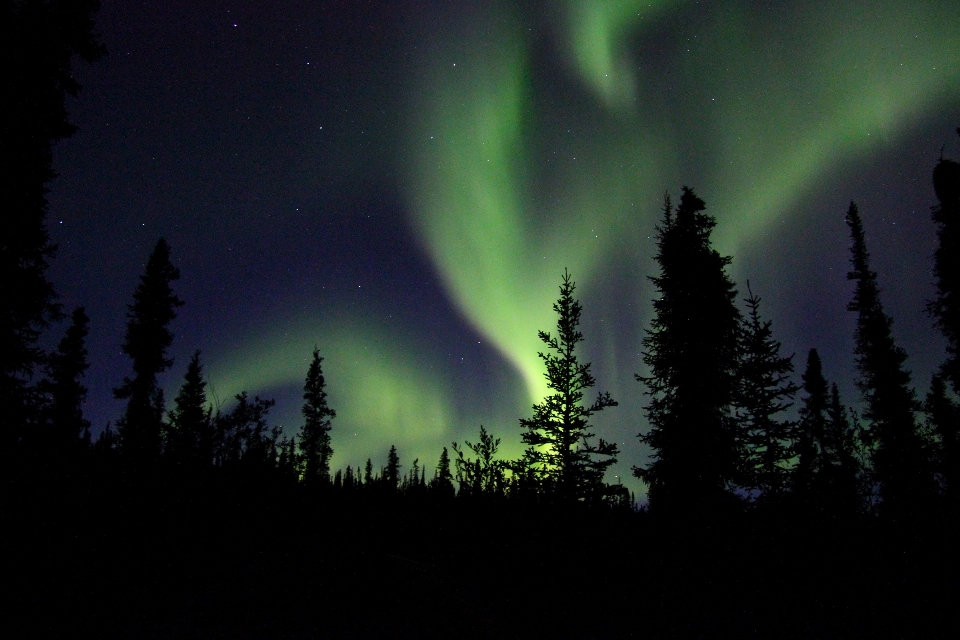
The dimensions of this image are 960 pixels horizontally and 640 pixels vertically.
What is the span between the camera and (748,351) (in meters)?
22.0

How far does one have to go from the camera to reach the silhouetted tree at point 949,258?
20281 millimetres

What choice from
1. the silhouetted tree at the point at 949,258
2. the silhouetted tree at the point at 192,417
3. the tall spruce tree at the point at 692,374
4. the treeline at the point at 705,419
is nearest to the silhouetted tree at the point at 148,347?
the treeline at the point at 705,419

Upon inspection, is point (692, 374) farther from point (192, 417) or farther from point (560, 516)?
point (192, 417)

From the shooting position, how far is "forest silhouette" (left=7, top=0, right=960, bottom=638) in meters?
12.3

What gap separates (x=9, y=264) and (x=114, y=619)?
10733 mm

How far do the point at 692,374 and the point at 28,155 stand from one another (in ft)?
79.6

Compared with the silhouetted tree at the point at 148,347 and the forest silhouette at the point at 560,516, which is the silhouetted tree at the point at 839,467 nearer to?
the forest silhouette at the point at 560,516

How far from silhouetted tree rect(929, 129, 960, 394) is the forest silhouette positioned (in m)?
0.09

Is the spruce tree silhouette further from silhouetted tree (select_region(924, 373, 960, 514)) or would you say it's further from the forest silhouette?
silhouetted tree (select_region(924, 373, 960, 514))

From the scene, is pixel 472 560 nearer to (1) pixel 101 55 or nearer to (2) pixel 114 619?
(2) pixel 114 619

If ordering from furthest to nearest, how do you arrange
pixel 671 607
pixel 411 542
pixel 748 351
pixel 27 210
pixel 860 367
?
pixel 411 542, pixel 860 367, pixel 748 351, pixel 27 210, pixel 671 607

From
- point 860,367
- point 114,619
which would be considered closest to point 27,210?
point 114,619

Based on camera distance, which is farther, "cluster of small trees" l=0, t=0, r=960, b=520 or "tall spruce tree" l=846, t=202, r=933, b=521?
"tall spruce tree" l=846, t=202, r=933, b=521

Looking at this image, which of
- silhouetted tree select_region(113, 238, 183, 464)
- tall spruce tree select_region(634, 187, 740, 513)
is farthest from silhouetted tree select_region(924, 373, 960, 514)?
silhouetted tree select_region(113, 238, 183, 464)
